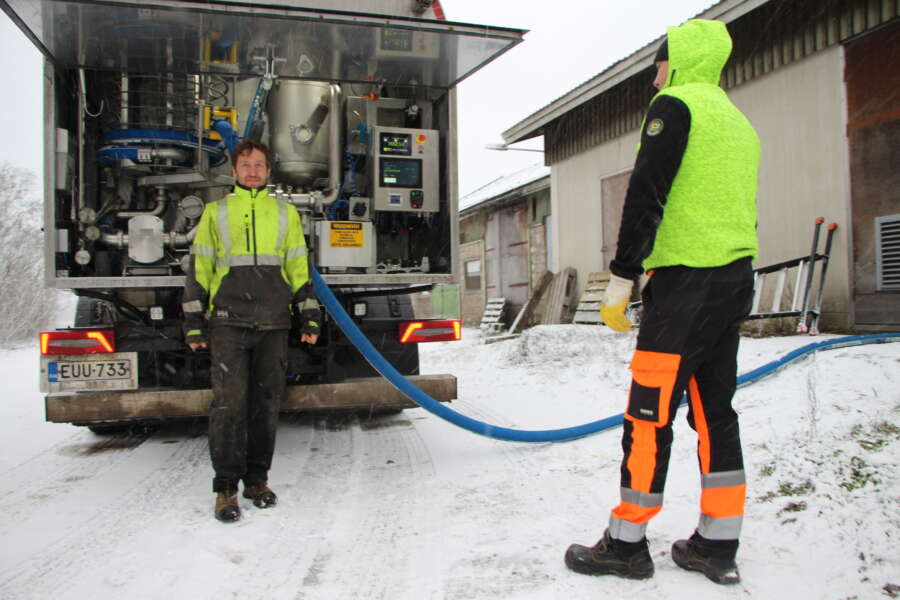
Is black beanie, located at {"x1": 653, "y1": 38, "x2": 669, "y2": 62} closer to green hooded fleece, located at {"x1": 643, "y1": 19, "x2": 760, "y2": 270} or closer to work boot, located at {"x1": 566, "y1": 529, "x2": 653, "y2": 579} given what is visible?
green hooded fleece, located at {"x1": 643, "y1": 19, "x2": 760, "y2": 270}

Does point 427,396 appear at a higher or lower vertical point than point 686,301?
lower

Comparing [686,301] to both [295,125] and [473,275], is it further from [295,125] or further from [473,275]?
[473,275]

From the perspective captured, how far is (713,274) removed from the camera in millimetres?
2061

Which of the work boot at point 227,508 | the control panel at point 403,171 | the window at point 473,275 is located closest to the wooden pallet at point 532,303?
the window at point 473,275

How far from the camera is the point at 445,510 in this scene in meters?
2.93

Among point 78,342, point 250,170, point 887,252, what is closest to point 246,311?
point 250,170

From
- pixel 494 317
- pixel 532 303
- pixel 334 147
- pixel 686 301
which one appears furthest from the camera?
pixel 494 317

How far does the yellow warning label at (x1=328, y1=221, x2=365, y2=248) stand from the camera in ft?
13.8

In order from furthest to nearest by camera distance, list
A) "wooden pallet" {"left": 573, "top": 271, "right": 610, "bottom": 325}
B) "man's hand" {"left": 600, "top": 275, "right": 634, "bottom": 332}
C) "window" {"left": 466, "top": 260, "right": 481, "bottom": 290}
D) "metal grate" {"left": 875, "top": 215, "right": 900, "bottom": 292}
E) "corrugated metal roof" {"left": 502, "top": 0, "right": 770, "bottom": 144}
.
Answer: "window" {"left": 466, "top": 260, "right": 481, "bottom": 290}
"wooden pallet" {"left": 573, "top": 271, "right": 610, "bottom": 325}
"corrugated metal roof" {"left": 502, "top": 0, "right": 770, "bottom": 144}
"metal grate" {"left": 875, "top": 215, "right": 900, "bottom": 292}
"man's hand" {"left": 600, "top": 275, "right": 634, "bottom": 332}

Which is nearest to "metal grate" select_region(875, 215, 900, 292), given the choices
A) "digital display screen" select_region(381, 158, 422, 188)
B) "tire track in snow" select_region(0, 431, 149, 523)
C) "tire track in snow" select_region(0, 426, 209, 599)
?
"digital display screen" select_region(381, 158, 422, 188)

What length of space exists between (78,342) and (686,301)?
11.2 feet

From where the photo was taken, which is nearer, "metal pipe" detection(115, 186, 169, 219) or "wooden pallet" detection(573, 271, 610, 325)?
"metal pipe" detection(115, 186, 169, 219)

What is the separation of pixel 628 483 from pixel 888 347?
3533 millimetres

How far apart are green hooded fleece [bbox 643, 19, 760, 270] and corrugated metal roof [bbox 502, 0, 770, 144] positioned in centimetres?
565
